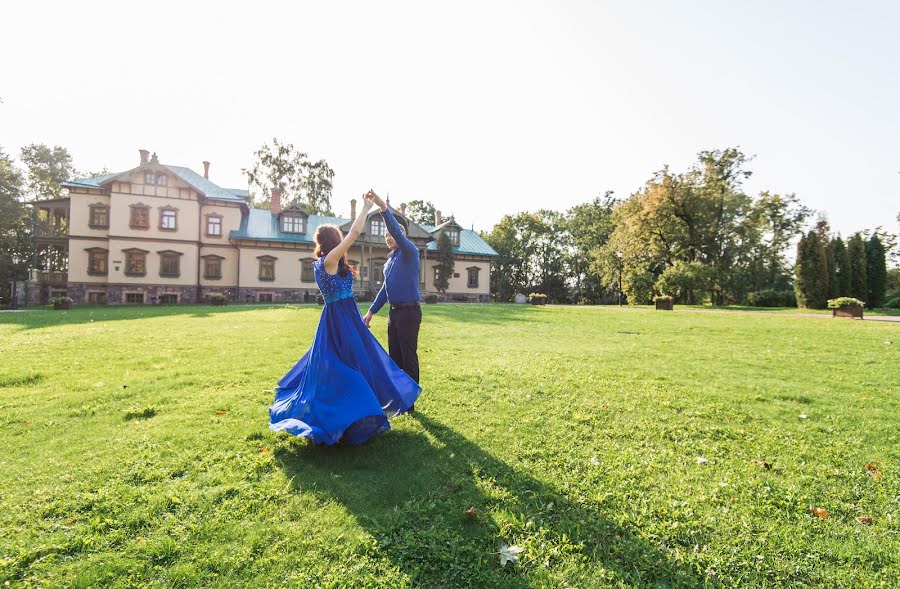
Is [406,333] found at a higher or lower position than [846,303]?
lower

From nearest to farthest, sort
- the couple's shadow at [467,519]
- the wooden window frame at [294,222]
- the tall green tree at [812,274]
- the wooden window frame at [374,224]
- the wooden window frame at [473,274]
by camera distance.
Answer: the couple's shadow at [467,519] → the tall green tree at [812,274] → the wooden window frame at [294,222] → the wooden window frame at [374,224] → the wooden window frame at [473,274]

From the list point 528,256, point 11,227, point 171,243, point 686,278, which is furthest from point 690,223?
point 11,227

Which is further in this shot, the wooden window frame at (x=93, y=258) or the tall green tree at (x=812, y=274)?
the wooden window frame at (x=93, y=258)

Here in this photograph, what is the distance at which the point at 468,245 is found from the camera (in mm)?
Answer: 39625

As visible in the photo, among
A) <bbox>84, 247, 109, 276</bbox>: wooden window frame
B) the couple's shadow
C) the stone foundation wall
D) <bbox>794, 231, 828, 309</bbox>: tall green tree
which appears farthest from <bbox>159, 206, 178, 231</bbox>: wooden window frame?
<bbox>794, 231, 828, 309</bbox>: tall green tree

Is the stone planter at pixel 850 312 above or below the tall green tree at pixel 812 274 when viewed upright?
below

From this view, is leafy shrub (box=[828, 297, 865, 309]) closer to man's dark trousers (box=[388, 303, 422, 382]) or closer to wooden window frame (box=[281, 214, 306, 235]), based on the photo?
man's dark trousers (box=[388, 303, 422, 382])

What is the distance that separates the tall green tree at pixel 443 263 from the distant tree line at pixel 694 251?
13.9 meters

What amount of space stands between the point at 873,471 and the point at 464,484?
11.6 feet

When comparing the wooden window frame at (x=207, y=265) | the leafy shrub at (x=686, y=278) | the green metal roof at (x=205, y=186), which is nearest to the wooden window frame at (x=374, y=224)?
the green metal roof at (x=205, y=186)

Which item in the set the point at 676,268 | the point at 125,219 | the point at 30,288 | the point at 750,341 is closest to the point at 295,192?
the point at 125,219

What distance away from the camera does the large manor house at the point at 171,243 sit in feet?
93.7

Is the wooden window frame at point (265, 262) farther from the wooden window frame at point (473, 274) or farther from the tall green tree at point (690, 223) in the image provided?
the tall green tree at point (690, 223)

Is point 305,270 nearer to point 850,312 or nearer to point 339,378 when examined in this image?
point 339,378
